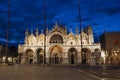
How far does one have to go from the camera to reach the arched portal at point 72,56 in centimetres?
6525

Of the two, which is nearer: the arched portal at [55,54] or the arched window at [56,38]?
the arched portal at [55,54]

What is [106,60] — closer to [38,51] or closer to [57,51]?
[57,51]

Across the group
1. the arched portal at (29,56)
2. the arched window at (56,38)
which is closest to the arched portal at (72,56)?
the arched window at (56,38)

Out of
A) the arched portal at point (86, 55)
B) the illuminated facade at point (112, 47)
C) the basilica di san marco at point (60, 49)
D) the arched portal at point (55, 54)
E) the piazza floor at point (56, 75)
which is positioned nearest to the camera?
the piazza floor at point (56, 75)

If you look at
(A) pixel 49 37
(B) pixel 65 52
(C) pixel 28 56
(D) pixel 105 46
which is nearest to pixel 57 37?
(A) pixel 49 37

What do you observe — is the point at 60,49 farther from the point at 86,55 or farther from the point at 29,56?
the point at 29,56

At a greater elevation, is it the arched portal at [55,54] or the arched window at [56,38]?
the arched window at [56,38]

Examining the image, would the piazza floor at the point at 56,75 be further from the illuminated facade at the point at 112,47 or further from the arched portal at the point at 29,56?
the illuminated facade at the point at 112,47

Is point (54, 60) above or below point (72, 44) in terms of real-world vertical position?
below

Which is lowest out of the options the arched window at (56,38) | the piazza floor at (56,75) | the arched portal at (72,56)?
the piazza floor at (56,75)

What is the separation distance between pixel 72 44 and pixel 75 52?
3348mm

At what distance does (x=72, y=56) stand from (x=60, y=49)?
5.57 m

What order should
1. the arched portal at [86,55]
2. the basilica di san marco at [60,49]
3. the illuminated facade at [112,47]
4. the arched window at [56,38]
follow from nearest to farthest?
the basilica di san marco at [60,49], the arched portal at [86,55], the arched window at [56,38], the illuminated facade at [112,47]

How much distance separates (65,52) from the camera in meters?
64.2
